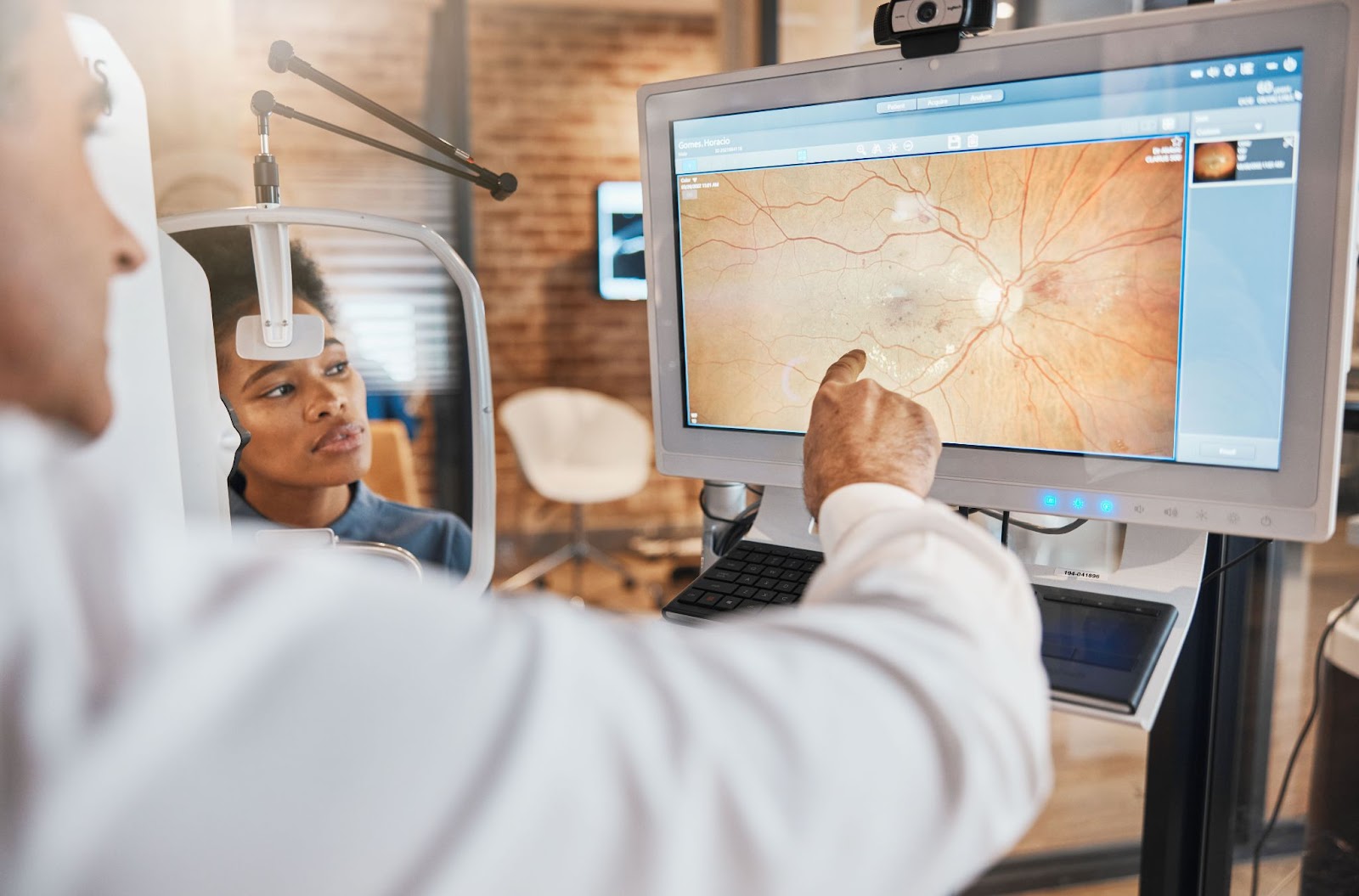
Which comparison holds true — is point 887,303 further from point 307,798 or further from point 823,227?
point 307,798

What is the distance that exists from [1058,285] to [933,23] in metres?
0.25

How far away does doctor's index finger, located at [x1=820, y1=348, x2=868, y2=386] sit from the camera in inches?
32.9

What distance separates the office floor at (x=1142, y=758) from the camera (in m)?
1.49

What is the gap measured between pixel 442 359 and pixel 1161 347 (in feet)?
9.99

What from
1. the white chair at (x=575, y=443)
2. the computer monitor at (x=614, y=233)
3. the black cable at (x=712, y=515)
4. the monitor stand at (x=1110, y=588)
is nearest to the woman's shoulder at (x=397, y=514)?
the black cable at (x=712, y=515)

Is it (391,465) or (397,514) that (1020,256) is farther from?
(391,465)

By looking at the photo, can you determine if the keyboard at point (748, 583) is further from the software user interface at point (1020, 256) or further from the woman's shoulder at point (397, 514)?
the woman's shoulder at point (397, 514)

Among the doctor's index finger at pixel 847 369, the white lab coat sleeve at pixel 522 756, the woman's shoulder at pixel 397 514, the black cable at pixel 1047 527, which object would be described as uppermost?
the doctor's index finger at pixel 847 369

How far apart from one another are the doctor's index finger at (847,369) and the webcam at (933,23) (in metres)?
0.27

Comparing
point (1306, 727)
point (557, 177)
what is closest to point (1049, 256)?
point (1306, 727)

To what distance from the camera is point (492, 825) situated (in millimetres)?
326

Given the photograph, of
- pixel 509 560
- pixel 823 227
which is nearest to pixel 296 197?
pixel 509 560

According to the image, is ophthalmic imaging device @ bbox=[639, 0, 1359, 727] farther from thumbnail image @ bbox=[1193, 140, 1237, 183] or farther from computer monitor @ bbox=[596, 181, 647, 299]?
computer monitor @ bbox=[596, 181, 647, 299]

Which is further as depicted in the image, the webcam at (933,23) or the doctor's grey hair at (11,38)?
the webcam at (933,23)
